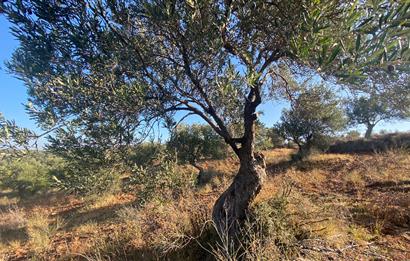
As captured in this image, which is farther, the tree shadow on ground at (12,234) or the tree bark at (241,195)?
the tree shadow on ground at (12,234)

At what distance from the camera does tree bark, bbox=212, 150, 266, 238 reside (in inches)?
166

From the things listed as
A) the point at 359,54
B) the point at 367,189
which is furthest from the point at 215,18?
the point at 367,189

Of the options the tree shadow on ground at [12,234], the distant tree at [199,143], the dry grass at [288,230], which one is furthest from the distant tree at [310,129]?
the tree shadow on ground at [12,234]

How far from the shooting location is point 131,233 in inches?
222

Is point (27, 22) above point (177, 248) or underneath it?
above

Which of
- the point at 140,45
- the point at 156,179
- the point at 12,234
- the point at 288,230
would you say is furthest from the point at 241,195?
the point at 12,234

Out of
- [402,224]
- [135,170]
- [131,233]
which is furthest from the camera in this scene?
[131,233]

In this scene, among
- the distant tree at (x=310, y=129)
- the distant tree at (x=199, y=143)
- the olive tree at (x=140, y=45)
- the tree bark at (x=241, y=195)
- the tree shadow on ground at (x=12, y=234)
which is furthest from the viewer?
the distant tree at (x=310, y=129)

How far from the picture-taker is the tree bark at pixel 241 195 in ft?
13.8

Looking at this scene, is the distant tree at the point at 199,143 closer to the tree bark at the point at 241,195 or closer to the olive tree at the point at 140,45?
the tree bark at the point at 241,195

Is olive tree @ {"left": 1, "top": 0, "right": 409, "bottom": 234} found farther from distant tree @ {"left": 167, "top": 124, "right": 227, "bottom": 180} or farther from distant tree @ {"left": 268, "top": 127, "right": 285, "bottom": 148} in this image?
distant tree @ {"left": 268, "top": 127, "right": 285, "bottom": 148}

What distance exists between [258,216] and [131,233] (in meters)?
3.44

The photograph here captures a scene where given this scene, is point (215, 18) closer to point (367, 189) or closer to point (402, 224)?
point (402, 224)

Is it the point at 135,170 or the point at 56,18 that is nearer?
the point at 56,18
